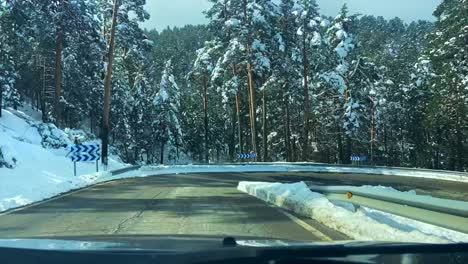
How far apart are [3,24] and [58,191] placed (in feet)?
37.6

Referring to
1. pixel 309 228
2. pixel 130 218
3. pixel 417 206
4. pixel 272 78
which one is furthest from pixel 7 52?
pixel 417 206

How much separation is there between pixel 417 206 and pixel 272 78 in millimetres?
49603

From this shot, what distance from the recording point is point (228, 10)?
2088 inches

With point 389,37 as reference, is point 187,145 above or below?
below

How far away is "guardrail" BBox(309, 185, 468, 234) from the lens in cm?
848

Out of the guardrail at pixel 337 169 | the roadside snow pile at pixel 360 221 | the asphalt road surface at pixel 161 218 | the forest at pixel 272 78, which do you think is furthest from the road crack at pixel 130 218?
the guardrail at pixel 337 169

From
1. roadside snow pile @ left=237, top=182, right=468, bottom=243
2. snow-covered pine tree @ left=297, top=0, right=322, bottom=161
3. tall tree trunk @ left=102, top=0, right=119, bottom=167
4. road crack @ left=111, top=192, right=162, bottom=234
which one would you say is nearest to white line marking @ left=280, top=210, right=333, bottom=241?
roadside snow pile @ left=237, top=182, right=468, bottom=243

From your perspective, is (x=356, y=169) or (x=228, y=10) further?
(x=228, y=10)

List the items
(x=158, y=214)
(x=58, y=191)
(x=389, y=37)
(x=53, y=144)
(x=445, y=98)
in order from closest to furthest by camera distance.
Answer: (x=158, y=214) < (x=58, y=191) < (x=53, y=144) < (x=445, y=98) < (x=389, y=37)

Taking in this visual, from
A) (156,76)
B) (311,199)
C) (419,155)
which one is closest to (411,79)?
(419,155)

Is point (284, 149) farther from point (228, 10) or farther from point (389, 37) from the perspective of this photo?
point (389, 37)

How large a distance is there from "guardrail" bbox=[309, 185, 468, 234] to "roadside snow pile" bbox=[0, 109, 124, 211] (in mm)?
10028

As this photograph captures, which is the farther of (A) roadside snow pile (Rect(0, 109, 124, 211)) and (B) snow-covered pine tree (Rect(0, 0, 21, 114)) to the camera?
(B) snow-covered pine tree (Rect(0, 0, 21, 114))

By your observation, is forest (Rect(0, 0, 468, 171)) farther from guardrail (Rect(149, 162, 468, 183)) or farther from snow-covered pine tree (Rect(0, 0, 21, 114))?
guardrail (Rect(149, 162, 468, 183))
